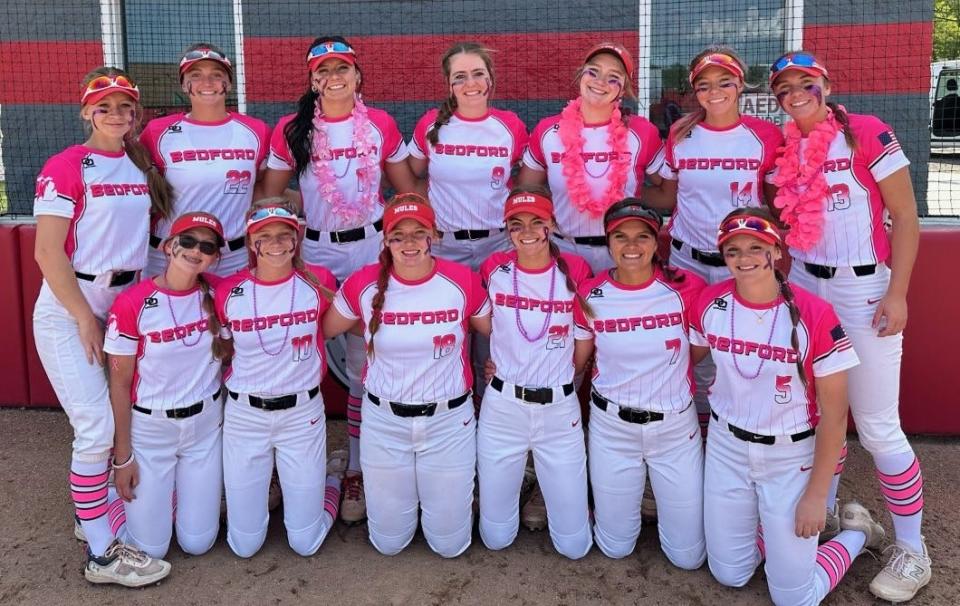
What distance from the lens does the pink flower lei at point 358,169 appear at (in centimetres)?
370

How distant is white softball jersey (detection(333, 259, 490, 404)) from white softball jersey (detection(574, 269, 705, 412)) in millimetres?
541

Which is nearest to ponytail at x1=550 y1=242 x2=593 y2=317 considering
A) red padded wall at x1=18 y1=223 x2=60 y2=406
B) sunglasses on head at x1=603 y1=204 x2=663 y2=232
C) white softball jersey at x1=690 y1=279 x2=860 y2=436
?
sunglasses on head at x1=603 y1=204 x2=663 y2=232

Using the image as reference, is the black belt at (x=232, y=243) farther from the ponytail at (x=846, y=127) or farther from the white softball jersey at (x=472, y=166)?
the ponytail at (x=846, y=127)

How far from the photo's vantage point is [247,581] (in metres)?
3.20

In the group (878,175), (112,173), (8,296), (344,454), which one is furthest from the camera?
(8,296)

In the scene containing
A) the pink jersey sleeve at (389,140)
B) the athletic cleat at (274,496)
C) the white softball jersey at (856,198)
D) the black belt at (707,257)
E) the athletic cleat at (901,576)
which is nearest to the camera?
the athletic cleat at (901,576)

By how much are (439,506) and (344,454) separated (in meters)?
0.97

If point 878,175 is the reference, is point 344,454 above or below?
below

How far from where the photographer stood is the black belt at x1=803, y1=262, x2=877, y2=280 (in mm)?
3154

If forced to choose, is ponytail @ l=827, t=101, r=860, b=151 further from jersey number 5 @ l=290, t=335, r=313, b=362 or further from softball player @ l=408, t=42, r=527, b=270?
jersey number 5 @ l=290, t=335, r=313, b=362

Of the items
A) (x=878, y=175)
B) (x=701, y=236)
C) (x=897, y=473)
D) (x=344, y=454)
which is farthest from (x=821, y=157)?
(x=344, y=454)

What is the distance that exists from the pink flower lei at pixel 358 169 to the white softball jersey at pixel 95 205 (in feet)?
2.61

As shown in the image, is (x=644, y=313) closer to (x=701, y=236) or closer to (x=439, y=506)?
(x=701, y=236)

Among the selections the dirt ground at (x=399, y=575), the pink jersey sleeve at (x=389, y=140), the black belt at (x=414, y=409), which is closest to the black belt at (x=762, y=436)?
the dirt ground at (x=399, y=575)
